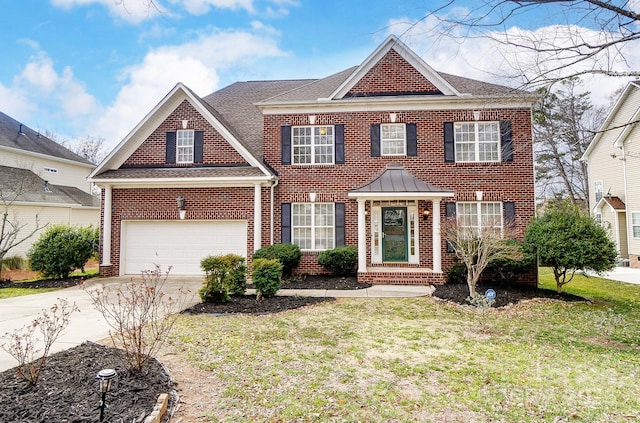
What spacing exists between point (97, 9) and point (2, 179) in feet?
63.5

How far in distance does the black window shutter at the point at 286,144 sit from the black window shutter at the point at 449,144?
546 centimetres

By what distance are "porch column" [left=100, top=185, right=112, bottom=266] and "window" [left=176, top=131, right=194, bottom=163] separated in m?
2.65

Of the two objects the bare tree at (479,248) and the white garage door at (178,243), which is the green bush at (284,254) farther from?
the bare tree at (479,248)

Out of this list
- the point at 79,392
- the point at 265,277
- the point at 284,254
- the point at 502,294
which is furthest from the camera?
the point at 284,254

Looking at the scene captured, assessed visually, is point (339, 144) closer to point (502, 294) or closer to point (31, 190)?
point (502, 294)

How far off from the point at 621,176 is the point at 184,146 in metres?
21.2

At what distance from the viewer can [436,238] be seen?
1104cm

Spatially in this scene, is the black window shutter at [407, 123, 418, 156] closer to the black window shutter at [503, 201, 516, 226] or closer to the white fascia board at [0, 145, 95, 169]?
the black window shutter at [503, 201, 516, 226]

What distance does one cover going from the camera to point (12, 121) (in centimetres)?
2175

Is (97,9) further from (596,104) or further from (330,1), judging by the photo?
(596,104)

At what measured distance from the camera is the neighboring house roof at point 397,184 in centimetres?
1100

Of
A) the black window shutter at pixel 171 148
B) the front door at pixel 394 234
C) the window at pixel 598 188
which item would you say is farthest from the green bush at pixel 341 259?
the window at pixel 598 188

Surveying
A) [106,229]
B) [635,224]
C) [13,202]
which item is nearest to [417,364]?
[106,229]

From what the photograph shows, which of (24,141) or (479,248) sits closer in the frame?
(479,248)
